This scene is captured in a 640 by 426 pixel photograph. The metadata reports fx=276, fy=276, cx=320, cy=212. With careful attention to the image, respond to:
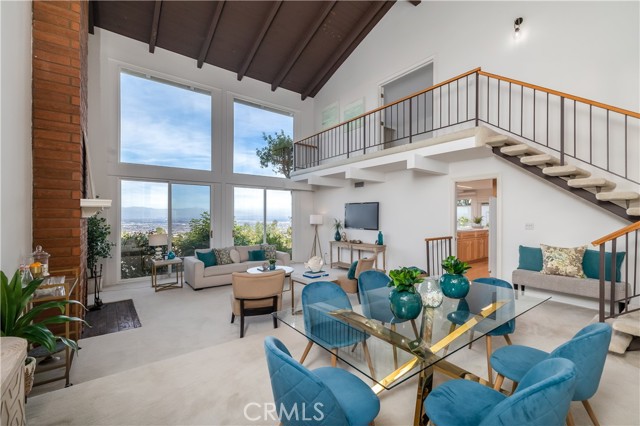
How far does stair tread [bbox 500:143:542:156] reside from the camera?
4.07 m

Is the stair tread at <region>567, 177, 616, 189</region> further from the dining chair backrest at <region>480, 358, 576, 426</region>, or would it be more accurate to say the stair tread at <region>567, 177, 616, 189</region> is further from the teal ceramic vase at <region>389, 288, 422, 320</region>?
the dining chair backrest at <region>480, 358, 576, 426</region>

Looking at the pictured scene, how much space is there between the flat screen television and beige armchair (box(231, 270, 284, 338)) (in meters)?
3.92

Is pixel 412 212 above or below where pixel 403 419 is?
above

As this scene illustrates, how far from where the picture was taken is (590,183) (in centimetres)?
353

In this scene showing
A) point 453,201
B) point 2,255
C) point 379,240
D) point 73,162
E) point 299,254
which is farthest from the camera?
point 299,254

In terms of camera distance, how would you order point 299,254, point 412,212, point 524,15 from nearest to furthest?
point 524,15, point 412,212, point 299,254

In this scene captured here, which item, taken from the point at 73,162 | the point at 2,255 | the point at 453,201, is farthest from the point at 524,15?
the point at 2,255

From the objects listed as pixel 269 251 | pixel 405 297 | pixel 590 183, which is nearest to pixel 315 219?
pixel 269 251

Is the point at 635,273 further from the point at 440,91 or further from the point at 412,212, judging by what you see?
the point at 440,91

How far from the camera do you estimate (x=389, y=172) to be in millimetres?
6562

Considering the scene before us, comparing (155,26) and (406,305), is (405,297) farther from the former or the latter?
(155,26)

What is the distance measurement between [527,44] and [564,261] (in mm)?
3547

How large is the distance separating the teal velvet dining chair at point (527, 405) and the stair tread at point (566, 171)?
3552 millimetres

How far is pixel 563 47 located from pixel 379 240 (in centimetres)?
455
